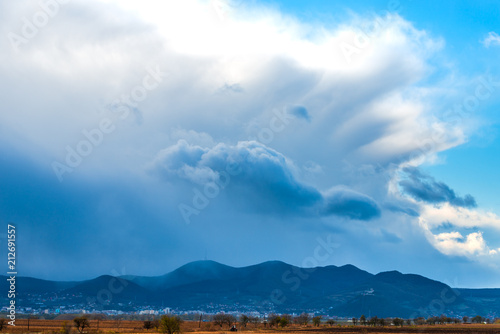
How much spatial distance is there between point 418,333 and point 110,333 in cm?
7592

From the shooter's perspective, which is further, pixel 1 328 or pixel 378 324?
pixel 378 324

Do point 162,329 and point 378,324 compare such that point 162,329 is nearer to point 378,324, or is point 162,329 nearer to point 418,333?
point 418,333

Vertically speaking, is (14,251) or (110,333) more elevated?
(14,251)

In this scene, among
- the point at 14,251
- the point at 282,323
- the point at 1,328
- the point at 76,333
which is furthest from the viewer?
the point at 282,323

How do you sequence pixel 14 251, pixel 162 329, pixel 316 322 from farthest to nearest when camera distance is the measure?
1. pixel 316 322
2. pixel 162 329
3. pixel 14 251

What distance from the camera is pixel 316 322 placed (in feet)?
589

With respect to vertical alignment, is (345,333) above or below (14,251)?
below

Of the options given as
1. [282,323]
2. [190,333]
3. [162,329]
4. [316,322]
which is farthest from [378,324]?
[162,329]

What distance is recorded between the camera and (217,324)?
565 ft

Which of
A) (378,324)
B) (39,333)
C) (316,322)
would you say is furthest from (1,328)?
(378,324)

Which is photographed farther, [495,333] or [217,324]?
[217,324]

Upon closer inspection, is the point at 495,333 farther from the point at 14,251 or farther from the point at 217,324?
the point at 14,251

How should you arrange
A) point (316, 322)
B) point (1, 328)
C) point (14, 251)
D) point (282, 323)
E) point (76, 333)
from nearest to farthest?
1. point (14, 251)
2. point (76, 333)
3. point (1, 328)
4. point (282, 323)
5. point (316, 322)

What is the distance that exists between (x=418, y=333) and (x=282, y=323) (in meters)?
55.4
